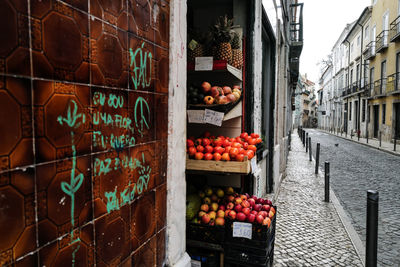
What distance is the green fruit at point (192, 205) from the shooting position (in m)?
3.15

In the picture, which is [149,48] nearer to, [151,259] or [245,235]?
[151,259]

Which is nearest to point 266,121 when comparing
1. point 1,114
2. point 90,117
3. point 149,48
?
point 149,48

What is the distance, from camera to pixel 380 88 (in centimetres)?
2325

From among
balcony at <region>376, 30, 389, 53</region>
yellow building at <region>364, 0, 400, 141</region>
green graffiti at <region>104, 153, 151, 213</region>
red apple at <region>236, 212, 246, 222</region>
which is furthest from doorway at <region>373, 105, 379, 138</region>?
green graffiti at <region>104, 153, 151, 213</region>

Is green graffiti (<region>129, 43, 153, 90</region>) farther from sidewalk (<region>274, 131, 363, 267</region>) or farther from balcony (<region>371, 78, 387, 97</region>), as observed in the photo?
balcony (<region>371, 78, 387, 97</region>)

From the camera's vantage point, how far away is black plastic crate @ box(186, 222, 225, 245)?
2.84 meters

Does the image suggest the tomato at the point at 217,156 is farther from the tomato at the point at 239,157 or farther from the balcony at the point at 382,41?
the balcony at the point at 382,41

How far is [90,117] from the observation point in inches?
48.8

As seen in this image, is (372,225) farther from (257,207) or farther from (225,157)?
(225,157)

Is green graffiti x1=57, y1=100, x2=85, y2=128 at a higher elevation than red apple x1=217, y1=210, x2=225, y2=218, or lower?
higher

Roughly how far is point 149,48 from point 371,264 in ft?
9.69

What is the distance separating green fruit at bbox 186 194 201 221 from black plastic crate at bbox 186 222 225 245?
0.69ft

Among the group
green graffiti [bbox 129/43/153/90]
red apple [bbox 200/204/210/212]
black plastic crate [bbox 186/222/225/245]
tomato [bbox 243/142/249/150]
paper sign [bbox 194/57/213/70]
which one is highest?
paper sign [bbox 194/57/213/70]

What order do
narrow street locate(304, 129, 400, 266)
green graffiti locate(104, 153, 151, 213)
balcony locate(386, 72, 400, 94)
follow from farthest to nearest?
balcony locate(386, 72, 400, 94) → narrow street locate(304, 129, 400, 266) → green graffiti locate(104, 153, 151, 213)
